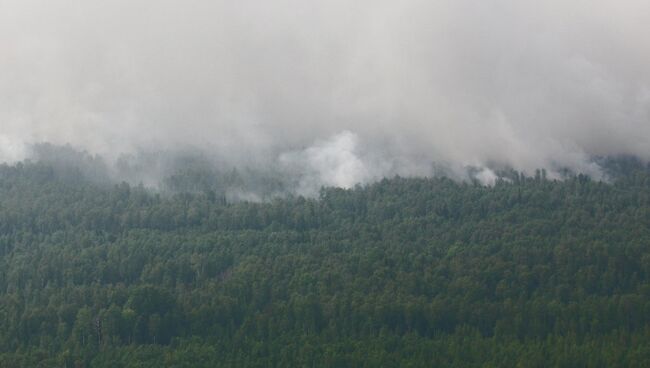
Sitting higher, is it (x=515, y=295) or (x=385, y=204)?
(x=385, y=204)

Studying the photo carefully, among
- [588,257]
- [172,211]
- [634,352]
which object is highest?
[172,211]

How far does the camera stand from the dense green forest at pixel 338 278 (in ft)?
362

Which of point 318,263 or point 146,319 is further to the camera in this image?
point 318,263

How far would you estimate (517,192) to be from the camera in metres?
145

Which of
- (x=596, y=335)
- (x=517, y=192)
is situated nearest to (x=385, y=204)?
(x=517, y=192)

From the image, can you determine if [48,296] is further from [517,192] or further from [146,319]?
[517,192]

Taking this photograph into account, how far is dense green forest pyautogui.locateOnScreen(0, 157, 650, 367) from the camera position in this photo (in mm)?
110188

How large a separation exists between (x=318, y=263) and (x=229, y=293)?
9.57 m

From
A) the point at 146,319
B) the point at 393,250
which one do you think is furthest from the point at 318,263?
the point at 146,319

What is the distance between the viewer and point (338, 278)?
122812 millimetres

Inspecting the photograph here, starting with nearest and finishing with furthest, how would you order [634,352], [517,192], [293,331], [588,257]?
1. [634,352]
2. [293,331]
3. [588,257]
4. [517,192]

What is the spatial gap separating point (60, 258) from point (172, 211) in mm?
18186

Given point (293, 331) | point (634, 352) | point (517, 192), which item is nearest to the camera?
point (634, 352)

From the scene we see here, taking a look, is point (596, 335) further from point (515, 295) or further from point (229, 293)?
point (229, 293)
